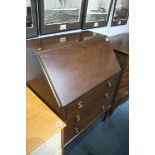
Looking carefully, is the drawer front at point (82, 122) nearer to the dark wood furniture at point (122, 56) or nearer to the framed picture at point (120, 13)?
the dark wood furniture at point (122, 56)


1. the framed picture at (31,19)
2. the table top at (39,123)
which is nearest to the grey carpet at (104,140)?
the table top at (39,123)

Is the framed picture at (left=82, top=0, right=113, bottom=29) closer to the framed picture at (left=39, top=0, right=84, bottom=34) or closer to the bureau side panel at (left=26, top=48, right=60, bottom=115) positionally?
the framed picture at (left=39, top=0, right=84, bottom=34)

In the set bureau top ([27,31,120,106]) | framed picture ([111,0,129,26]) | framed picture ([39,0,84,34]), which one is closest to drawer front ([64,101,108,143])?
bureau top ([27,31,120,106])

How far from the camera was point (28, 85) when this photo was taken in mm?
1069

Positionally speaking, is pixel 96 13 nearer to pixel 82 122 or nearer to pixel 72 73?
pixel 72 73

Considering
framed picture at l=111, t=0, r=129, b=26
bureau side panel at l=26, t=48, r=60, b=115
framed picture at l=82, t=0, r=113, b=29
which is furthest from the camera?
framed picture at l=111, t=0, r=129, b=26

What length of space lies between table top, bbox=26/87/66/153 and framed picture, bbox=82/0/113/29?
917 mm

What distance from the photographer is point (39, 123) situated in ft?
2.64

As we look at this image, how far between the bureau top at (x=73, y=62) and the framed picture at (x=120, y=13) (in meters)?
0.66

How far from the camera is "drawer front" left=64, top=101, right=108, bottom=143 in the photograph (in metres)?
1.09

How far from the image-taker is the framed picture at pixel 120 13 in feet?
5.61
